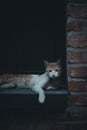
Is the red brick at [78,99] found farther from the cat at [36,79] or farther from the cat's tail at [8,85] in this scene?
the cat's tail at [8,85]

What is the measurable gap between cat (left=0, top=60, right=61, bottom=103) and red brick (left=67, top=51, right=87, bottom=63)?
17 cm

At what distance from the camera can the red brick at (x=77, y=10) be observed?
7.63ft

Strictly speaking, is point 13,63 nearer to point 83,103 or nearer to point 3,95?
point 3,95

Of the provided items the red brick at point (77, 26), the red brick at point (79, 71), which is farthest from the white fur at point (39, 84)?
the red brick at point (77, 26)

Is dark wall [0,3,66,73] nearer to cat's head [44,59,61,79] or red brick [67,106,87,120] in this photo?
cat's head [44,59,61,79]

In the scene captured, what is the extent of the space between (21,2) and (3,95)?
0.67 meters

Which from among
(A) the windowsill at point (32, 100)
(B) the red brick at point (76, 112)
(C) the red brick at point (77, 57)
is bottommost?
(B) the red brick at point (76, 112)

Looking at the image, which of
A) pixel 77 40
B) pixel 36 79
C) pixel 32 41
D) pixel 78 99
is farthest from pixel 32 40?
pixel 78 99

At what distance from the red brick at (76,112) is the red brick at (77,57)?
31 cm

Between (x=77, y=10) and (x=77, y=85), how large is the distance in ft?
1.56

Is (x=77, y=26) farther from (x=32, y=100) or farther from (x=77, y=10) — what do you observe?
(x=32, y=100)

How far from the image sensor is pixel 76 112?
244 centimetres

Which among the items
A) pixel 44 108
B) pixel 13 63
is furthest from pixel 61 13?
pixel 44 108

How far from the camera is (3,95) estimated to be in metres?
2.48
